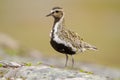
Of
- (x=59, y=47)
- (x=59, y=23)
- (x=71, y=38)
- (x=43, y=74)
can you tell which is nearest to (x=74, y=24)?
(x=59, y=23)

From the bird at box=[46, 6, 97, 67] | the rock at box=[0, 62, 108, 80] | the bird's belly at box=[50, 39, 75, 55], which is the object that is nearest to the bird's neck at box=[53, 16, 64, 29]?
the bird at box=[46, 6, 97, 67]

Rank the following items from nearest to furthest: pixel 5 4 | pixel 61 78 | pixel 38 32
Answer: pixel 61 78
pixel 38 32
pixel 5 4

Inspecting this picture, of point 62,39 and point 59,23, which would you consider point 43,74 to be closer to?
point 62,39

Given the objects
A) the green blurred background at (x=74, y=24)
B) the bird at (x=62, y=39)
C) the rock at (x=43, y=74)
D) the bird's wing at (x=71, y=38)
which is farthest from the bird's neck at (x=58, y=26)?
the green blurred background at (x=74, y=24)

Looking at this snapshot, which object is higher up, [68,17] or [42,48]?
[68,17]

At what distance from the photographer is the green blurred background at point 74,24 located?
4268cm

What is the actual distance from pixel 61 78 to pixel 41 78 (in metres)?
0.42

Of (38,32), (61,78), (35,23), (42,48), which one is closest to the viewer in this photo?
(61,78)

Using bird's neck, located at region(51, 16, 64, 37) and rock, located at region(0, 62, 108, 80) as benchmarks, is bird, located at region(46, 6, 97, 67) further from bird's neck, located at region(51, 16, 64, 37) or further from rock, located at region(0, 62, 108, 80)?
rock, located at region(0, 62, 108, 80)

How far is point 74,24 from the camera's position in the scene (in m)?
54.7

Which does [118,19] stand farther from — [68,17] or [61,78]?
[61,78]

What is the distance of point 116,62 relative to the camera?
38500 mm

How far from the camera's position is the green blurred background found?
42681mm

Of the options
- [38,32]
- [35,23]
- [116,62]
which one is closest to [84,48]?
[116,62]
